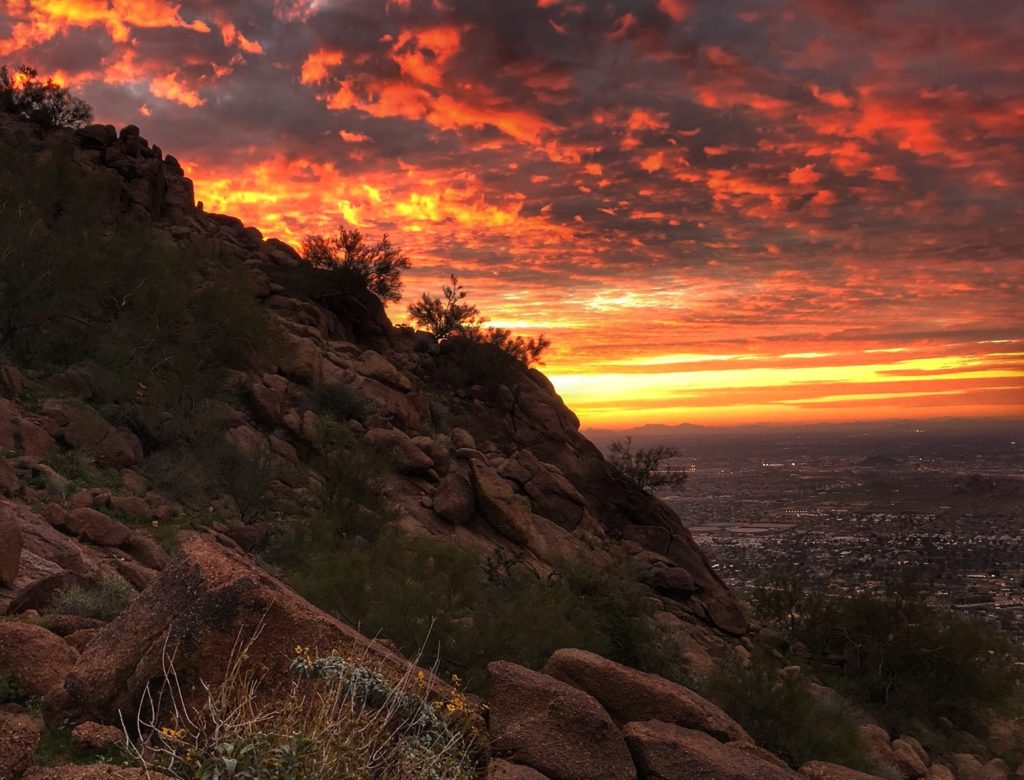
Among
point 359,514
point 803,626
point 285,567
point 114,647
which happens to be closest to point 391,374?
point 359,514

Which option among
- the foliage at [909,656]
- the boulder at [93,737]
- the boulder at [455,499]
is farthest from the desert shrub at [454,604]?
the foliage at [909,656]

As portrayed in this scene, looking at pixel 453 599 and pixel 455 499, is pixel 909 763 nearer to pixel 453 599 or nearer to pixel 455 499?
pixel 453 599

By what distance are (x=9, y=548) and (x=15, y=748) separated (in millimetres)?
4801

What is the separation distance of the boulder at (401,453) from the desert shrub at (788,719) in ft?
44.9

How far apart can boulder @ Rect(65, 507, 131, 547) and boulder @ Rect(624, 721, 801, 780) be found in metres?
9.66

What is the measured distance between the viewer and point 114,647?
6.43m

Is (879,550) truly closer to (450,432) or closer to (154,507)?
(450,432)

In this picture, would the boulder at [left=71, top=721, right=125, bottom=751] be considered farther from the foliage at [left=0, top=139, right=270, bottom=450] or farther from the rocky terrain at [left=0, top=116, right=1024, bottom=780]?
the foliage at [left=0, top=139, right=270, bottom=450]

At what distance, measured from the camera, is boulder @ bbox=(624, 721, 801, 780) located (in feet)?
25.0

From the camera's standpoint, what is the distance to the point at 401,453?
94.2ft

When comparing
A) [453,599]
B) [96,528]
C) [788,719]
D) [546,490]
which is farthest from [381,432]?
[788,719]

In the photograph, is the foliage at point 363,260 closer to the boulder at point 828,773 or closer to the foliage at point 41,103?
the foliage at point 41,103

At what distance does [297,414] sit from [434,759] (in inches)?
962

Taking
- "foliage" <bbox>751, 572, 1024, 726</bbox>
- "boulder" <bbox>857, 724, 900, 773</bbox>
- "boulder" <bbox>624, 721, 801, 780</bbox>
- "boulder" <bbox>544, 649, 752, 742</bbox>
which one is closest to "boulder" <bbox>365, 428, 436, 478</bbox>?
"boulder" <bbox>857, 724, 900, 773</bbox>
